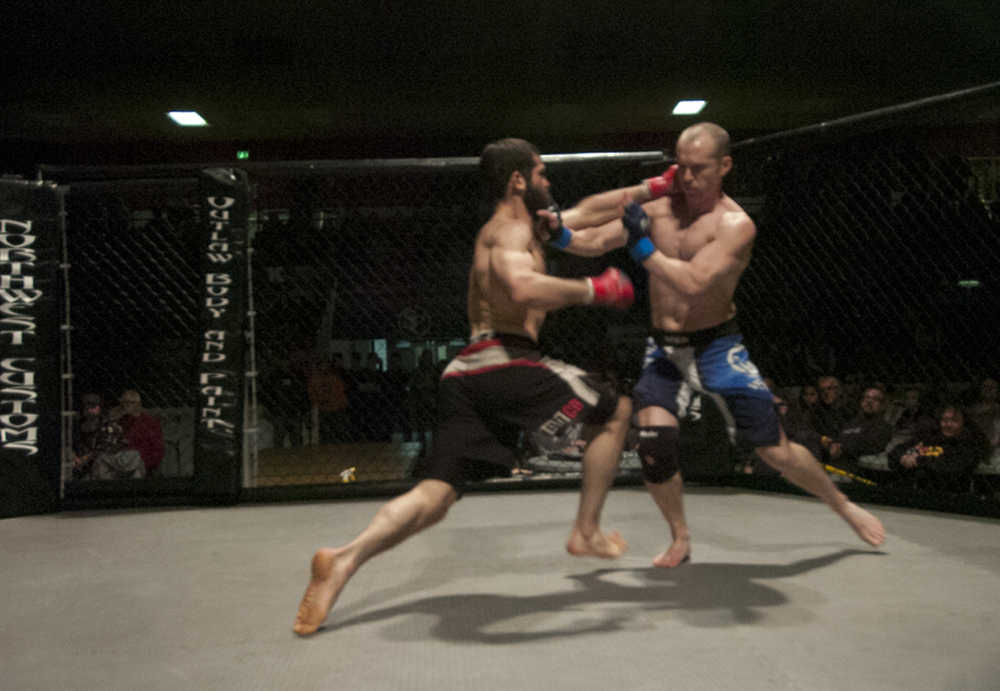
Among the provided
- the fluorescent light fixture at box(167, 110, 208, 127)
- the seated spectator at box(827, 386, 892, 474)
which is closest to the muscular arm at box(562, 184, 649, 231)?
the seated spectator at box(827, 386, 892, 474)

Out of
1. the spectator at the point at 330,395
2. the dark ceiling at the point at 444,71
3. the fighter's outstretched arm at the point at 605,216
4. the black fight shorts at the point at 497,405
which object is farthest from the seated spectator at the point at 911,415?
the spectator at the point at 330,395

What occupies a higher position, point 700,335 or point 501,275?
point 501,275

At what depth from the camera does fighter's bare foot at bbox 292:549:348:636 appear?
70.4 inches

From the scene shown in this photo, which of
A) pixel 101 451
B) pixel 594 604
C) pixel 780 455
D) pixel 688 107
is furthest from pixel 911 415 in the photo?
pixel 101 451

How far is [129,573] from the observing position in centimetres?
242

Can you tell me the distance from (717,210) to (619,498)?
1.66 meters

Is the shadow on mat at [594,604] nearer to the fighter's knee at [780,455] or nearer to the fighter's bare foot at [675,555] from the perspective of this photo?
the fighter's bare foot at [675,555]

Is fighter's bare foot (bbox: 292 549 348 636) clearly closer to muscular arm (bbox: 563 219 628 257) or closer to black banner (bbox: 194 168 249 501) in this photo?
muscular arm (bbox: 563 219 628 257)

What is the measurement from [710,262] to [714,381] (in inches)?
13.5

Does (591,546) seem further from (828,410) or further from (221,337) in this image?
(828,410)

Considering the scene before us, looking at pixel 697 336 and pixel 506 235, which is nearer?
pixel 506 235

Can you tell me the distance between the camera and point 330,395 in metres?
5.51

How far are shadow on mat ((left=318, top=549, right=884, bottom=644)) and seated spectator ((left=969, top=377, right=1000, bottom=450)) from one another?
8.95ft

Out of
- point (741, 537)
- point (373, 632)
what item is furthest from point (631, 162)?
point (373, 632)
